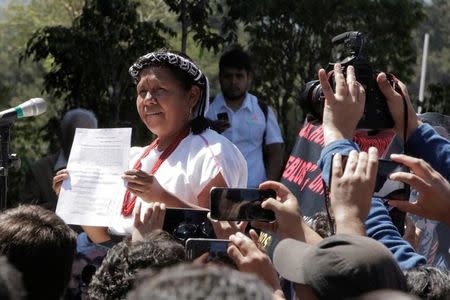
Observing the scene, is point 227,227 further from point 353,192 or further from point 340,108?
point 353,192

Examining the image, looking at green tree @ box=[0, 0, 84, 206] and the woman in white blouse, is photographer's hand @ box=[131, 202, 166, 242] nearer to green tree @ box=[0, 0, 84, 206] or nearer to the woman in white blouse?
the woman in white blouse

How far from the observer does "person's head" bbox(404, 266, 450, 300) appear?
3.02 m

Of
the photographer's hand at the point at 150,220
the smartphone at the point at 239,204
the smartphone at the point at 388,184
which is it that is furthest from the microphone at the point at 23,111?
the smartphone at the point at 388,184

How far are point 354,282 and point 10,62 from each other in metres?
49.8

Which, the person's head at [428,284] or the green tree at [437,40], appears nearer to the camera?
the person's head at [428,284]

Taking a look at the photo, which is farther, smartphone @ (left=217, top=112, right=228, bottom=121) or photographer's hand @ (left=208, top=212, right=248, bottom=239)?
smartphone @ (left=217, top=112, right=228, bottom=121)

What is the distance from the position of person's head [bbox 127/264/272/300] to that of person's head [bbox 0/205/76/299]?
105 centimetres

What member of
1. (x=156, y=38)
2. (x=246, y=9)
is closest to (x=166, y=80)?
(x=156, y=38)

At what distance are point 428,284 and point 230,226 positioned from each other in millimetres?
776

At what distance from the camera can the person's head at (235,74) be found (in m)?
7.34

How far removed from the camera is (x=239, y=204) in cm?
325

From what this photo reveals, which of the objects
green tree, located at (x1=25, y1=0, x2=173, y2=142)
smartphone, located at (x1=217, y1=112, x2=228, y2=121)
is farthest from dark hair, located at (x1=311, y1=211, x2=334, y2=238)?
green tree, located at (x1=25, y1=0, x2=173, y2=142)

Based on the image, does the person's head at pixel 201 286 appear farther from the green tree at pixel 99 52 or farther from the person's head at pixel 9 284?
the green tree at pixel 99 52

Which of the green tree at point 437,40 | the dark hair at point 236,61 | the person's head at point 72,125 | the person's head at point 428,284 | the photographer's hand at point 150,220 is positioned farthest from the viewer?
the green tree at point 437,40
